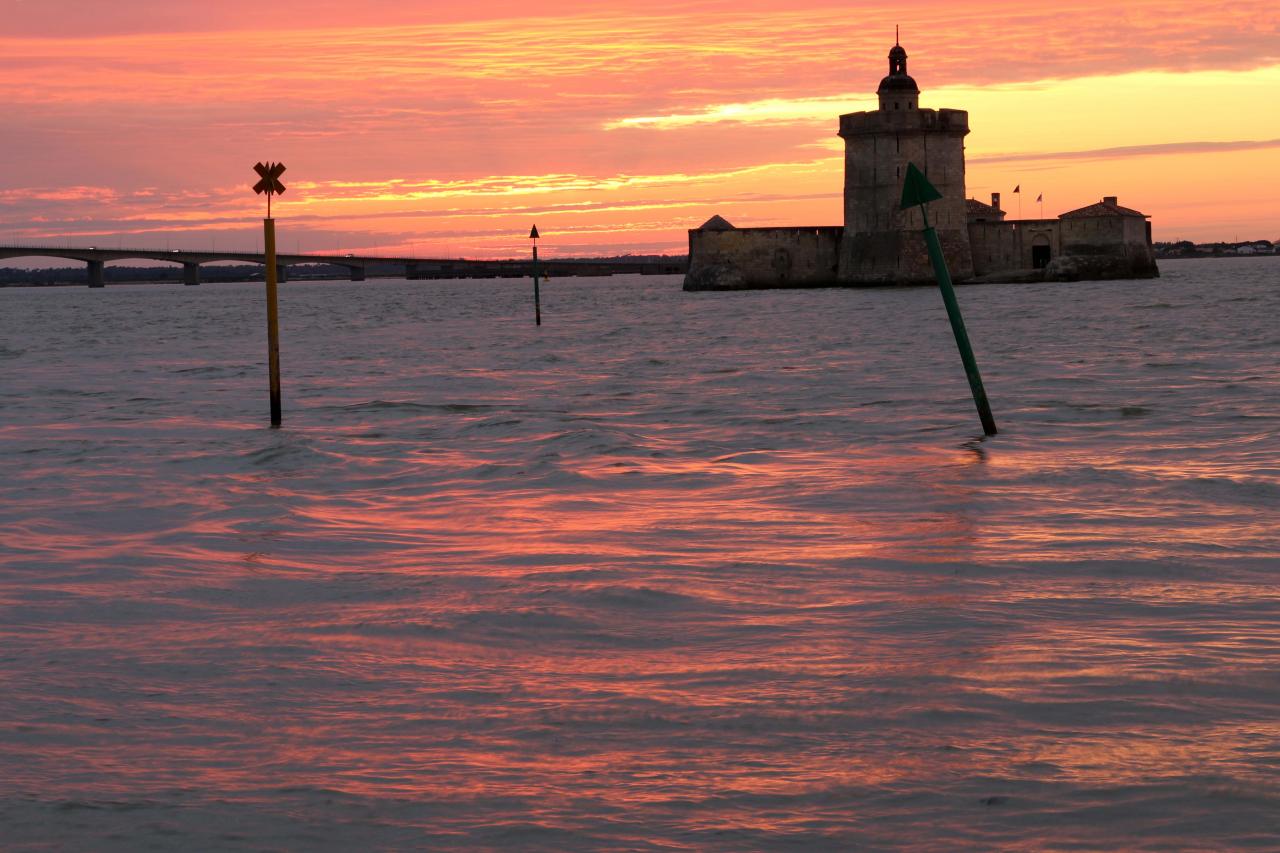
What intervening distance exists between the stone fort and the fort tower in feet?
0.17

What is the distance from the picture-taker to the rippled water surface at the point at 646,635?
440cm

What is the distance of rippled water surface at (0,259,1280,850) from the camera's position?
440 centimetres

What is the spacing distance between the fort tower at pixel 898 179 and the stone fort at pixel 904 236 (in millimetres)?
52

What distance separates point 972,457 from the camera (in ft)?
44.5

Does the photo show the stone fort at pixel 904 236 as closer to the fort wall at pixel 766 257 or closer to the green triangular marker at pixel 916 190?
the fort wall at pixel 766 257

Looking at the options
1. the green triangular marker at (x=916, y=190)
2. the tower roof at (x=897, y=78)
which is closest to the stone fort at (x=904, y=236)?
the tower roof at (x=897, y=78)

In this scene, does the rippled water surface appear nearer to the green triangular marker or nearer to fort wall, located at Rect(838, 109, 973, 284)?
the green triangular marker

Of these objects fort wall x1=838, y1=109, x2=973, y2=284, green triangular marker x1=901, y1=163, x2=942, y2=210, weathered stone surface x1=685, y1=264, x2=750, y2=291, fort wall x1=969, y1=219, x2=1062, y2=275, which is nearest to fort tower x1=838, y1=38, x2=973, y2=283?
fort wall x1=838, y1=109, x2=973, y2=284

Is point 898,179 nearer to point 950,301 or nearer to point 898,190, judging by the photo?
point 898,190

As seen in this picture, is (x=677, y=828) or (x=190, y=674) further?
(x=190, y=674)

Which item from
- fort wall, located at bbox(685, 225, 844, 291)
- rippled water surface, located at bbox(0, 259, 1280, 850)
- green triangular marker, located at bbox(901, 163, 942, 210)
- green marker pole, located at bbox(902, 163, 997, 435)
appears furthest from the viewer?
fort wall, located at bbox(685, 225, 844, 291)

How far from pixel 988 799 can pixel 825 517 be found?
5733mm

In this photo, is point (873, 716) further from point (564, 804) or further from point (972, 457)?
point (972, 457)

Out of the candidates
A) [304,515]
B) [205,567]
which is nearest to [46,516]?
[304,515]
